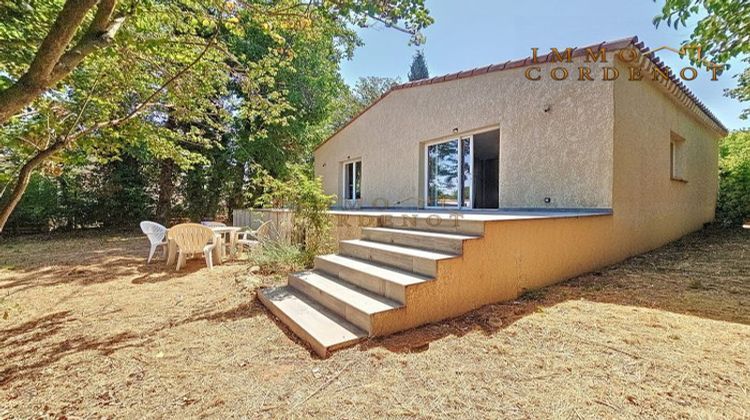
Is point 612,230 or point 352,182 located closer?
point 612,230

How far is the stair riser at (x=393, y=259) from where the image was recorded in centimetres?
335

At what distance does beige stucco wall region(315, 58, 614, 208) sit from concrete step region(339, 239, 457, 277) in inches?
143

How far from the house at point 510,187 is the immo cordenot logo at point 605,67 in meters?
0.02

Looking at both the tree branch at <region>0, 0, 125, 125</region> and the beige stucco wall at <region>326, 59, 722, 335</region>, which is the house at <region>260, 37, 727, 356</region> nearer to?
the beige stucco wall at <region>326, 59, 722, 335</region>

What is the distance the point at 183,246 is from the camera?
19.9ft

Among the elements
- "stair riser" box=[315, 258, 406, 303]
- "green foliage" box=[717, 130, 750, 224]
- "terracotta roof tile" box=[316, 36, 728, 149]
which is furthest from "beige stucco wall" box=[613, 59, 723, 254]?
"stair riser" box=[315, 258, 406, 303]

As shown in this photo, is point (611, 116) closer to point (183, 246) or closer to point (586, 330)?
point (586, 330)

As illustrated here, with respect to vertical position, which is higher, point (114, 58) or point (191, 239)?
point (114, 58)

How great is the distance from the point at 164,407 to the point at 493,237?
3.33m

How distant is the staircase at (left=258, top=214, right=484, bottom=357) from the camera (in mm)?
2975

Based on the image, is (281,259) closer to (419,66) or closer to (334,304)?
(334,304)

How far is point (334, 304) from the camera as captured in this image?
11.4ft

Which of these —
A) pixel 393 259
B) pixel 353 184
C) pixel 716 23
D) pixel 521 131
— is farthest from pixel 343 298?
pixel 353 184

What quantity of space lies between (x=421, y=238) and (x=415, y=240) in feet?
0.43
